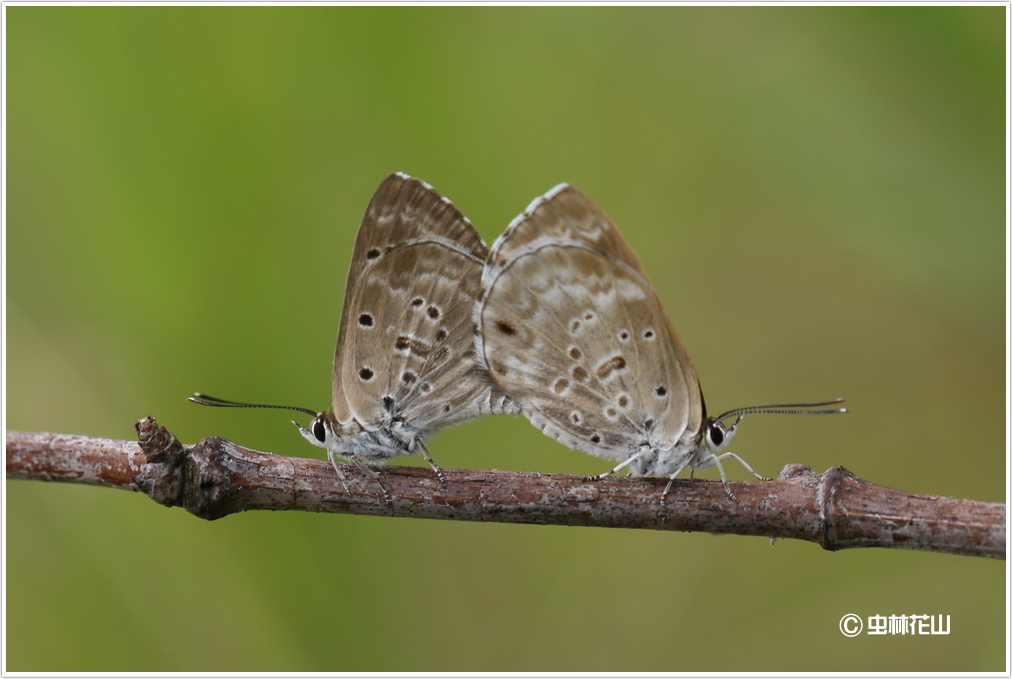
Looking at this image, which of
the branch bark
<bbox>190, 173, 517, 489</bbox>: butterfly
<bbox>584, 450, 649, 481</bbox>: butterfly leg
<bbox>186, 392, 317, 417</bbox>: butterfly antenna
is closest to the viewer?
the branch bark

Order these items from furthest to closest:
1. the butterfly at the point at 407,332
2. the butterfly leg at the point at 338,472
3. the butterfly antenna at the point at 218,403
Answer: the butterfly at the point at 407,332, the butterfly antenna at the point at 218,403, the butterfly leg at the point at 338,472

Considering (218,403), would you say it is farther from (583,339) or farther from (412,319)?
(583,339)

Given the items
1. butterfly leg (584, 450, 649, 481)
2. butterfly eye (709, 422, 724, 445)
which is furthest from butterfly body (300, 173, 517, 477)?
butterfly eye (709, 422, 724, 445)

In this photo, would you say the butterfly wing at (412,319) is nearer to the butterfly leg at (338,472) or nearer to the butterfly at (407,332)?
the butterfly at (407,332)

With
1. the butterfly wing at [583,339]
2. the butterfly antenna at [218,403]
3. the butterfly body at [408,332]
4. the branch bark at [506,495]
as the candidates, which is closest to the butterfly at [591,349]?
the butterfly wing at [583,339]

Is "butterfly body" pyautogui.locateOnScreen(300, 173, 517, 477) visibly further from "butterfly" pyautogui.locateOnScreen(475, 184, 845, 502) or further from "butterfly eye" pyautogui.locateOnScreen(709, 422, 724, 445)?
"butterfly eye" pyautogui.locateOnScreen(709, 422, 724, 445)

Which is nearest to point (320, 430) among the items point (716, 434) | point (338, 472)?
point (338, 472)
